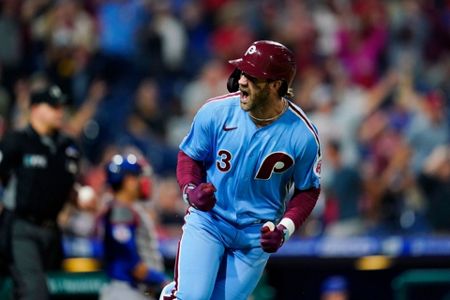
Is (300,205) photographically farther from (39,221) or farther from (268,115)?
(39,221)

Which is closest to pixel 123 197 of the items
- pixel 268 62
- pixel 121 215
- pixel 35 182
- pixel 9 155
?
pixel 121 215

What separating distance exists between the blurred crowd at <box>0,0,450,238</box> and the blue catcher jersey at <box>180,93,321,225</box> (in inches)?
172

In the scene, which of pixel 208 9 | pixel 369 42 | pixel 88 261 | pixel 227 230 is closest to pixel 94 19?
pixel 208 9

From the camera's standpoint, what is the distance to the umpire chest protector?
314 inches

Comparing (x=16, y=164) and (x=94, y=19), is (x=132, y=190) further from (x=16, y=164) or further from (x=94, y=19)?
(x=94, y=19)

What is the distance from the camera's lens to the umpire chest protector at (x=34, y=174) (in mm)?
7980

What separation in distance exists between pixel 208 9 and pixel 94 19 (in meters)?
1.53

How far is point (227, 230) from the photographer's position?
21.0 feet

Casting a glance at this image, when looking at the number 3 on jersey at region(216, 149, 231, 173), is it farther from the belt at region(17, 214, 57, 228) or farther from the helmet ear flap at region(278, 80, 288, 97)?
the belt at region(17, 214, 57, 228)

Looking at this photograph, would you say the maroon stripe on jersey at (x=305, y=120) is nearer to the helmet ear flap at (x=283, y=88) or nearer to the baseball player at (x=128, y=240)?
the helmet ear flap at (x=283, y=88)

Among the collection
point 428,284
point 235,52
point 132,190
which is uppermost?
point 235,52

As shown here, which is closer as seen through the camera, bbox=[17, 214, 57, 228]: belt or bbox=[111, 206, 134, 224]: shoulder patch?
bbox=[111, 206, 134, 224]: shoulder patch

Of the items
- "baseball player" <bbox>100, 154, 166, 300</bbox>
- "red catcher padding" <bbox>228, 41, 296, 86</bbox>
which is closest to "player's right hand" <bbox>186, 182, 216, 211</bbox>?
"red catcher padding" <bbox>228, 41, 296, 86</bbox>

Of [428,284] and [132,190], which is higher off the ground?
[132,190]
